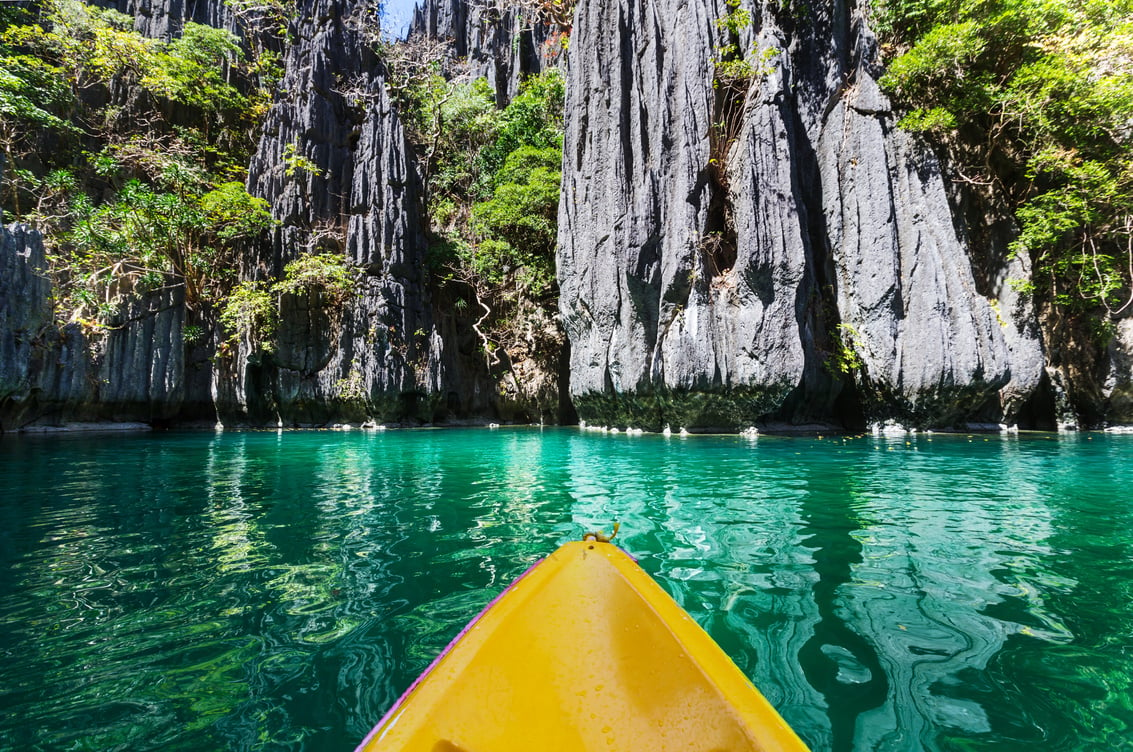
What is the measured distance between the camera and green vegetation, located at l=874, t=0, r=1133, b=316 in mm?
11922

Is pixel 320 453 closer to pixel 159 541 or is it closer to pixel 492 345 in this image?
pixel 159 541

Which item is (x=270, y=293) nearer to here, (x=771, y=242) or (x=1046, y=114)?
(x=771, y=242)

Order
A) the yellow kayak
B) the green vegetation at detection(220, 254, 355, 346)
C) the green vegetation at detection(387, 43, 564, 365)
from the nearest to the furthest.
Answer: the yellow kayak < the green vegetation at detection(220, 254, 355, 346) < the green vegetation at detection(387, 43, 564, 365)

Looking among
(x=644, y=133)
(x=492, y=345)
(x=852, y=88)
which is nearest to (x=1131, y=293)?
(x=852, y=88)

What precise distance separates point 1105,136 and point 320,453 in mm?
20685

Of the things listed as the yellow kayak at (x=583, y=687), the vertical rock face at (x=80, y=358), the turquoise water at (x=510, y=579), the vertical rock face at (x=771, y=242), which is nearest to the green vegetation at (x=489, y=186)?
the vertical rock face at (x=771, y=242)

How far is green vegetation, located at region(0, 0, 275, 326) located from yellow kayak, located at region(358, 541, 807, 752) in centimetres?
2182

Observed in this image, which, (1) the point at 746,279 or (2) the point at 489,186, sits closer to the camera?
(1) the point at 746,279

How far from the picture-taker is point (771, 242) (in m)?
13.8

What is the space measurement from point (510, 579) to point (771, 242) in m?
13.4

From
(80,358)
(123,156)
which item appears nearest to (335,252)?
(123,156)

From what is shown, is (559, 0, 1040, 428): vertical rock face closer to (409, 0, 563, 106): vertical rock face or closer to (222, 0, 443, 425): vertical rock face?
(222, 0, 443, 425): vertical rock face

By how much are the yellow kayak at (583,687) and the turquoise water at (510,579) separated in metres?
0.48

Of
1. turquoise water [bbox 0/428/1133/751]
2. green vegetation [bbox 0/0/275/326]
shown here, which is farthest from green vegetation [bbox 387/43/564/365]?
turquoise water [bbox 0/428/1133/751]
